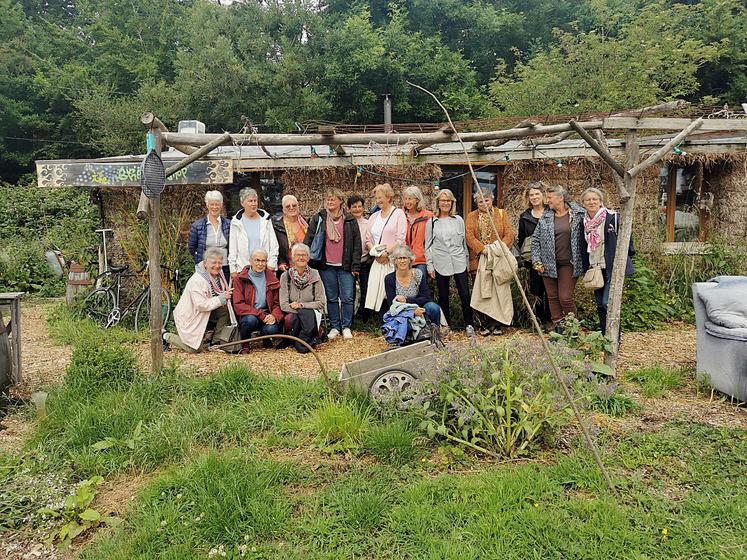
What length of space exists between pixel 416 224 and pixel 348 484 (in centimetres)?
381

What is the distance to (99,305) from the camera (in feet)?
25.4

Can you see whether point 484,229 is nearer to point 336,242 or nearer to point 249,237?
point 336,242

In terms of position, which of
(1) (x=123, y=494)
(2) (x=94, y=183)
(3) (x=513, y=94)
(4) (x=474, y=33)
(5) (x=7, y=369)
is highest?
(4) (x=474, y=33)

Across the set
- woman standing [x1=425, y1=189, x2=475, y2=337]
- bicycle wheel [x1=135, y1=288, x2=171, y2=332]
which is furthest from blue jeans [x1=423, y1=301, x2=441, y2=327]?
bicycle wheel [x1=135, y1=288, x2=171, y2=332]

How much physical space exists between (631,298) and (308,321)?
4.33 metres

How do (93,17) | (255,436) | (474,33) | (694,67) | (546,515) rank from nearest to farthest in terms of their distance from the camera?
1. (546,515)
2. (255,436)
3. (694,67)
4. (474,33)
5. (93,17)

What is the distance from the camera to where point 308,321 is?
599 cm

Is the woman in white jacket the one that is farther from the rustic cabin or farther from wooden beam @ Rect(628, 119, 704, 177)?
wooden beam @ Rect(628, 119, 704, 177)

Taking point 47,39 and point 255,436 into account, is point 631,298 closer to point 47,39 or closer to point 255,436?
point 255,436

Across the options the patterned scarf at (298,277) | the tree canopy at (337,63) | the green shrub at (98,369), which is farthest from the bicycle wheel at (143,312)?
the tree canopy at (337,63)

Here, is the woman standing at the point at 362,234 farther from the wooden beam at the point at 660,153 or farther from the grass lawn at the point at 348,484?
the wooden beam at the point at 660,153

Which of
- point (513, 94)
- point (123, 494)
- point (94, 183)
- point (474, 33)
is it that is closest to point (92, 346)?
point (123, 494)

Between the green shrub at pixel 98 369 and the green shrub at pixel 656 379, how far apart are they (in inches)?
173

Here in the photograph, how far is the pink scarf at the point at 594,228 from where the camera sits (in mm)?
5574
